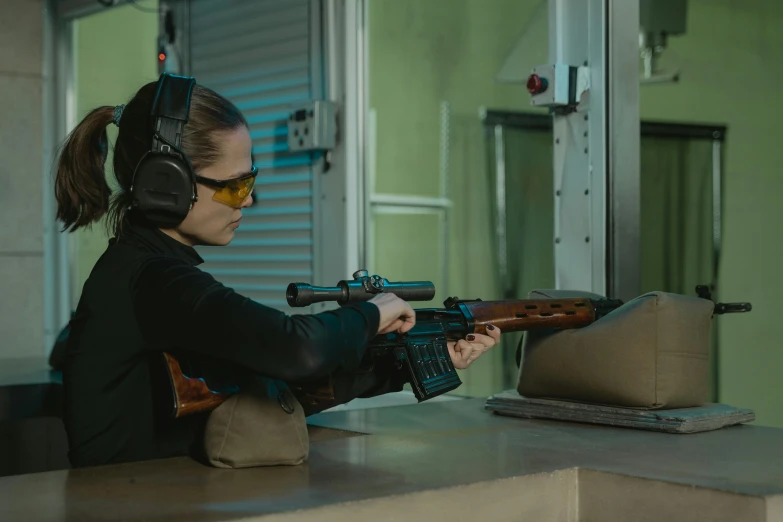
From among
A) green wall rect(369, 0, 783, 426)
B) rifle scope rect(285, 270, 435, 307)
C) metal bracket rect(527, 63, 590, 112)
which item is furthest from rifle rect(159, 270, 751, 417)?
green wall rect(369, 0, 783, 426)

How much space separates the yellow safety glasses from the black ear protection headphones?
5 centimetres

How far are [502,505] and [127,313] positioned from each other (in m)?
0.73

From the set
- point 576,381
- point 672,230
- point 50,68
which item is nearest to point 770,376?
point 672,230

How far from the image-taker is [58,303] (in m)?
4.80

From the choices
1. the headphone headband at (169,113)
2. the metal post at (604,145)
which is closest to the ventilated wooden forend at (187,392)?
the headphone headband at (169,113)

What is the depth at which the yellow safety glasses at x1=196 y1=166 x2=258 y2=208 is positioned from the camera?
1.94 m

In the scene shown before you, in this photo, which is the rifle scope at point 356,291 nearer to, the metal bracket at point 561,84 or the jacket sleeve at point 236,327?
the jacket sleeve at point 236,327

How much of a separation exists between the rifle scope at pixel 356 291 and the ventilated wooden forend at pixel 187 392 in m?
0.23

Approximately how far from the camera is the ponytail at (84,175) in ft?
6.53

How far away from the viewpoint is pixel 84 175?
1993 millimetres

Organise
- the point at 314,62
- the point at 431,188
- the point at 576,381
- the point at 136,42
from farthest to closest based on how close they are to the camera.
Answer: the point at 136,42
the point at 431,188
the point at 314,62
the point at 576,381

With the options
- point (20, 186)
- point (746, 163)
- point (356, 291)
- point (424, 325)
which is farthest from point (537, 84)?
point (20, 186)

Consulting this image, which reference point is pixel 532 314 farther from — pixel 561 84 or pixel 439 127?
pixel 439 127

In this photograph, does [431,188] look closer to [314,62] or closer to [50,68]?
[314,62]
